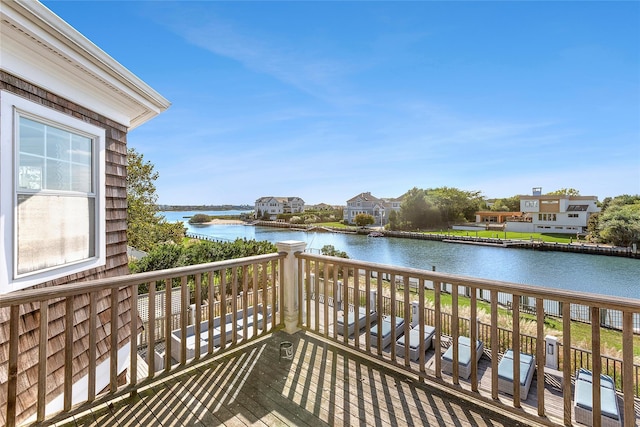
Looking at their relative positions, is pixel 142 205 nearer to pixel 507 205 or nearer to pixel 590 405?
pixel 590 405

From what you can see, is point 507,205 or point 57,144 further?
point 507,205

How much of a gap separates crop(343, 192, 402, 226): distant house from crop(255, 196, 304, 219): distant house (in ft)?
30.5

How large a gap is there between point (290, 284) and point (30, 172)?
2.26 m

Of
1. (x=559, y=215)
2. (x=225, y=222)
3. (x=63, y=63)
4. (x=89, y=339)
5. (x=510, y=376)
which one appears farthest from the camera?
(x=225, y=222)

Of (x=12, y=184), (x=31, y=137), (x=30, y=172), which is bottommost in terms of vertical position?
(x=12, y=184)

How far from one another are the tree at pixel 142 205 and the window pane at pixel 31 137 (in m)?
11.5

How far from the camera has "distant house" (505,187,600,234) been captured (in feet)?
105

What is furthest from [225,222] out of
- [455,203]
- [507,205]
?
[507,205]

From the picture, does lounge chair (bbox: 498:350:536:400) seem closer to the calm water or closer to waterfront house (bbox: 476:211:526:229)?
the calm water

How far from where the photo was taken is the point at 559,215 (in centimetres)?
3331

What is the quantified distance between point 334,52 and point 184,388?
11819mm

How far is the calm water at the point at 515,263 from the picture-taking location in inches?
757

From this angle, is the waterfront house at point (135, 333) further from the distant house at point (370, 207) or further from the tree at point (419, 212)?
the distant house at point (370, 207)

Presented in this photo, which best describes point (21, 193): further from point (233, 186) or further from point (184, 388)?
point (233, 186)
